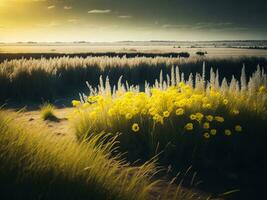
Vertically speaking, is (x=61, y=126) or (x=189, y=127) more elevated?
(x=189, y=127)

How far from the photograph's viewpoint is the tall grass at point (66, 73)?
12.3 meters

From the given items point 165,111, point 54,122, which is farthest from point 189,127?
point 54,122

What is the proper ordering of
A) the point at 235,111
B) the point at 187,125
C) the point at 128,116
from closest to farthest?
the point at 187,125
the point at 235,111
the point at 128,116

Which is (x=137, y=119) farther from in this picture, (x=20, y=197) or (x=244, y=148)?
(x=20, y=197)

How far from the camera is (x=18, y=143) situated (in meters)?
3.13

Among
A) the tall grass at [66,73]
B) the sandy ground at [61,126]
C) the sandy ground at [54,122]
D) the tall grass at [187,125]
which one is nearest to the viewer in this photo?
the sandy ground at [61,126]

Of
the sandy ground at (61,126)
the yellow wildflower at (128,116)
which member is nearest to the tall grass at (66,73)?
the sandy ground at (61,126)

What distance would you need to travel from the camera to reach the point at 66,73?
1442 cm

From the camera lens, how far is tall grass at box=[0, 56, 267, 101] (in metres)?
12.3

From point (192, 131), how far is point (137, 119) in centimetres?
89

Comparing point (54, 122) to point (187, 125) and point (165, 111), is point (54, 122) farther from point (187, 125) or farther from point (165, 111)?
point (187, 125)

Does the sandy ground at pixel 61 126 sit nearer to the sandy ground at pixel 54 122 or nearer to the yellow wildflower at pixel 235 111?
the sandy ground at pixel 54 122

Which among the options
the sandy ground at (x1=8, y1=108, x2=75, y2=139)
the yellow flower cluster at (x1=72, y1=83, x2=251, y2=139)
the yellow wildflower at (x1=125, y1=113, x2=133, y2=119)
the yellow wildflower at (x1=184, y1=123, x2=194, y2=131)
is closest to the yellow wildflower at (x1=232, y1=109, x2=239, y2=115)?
the yellow flower cluster at (x1=72, y1=83, x2=251, y2=139)

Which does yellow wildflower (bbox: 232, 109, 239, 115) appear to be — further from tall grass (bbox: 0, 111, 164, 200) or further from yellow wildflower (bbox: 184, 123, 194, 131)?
tall grass (bbox: 0, 111, 164, 200)
